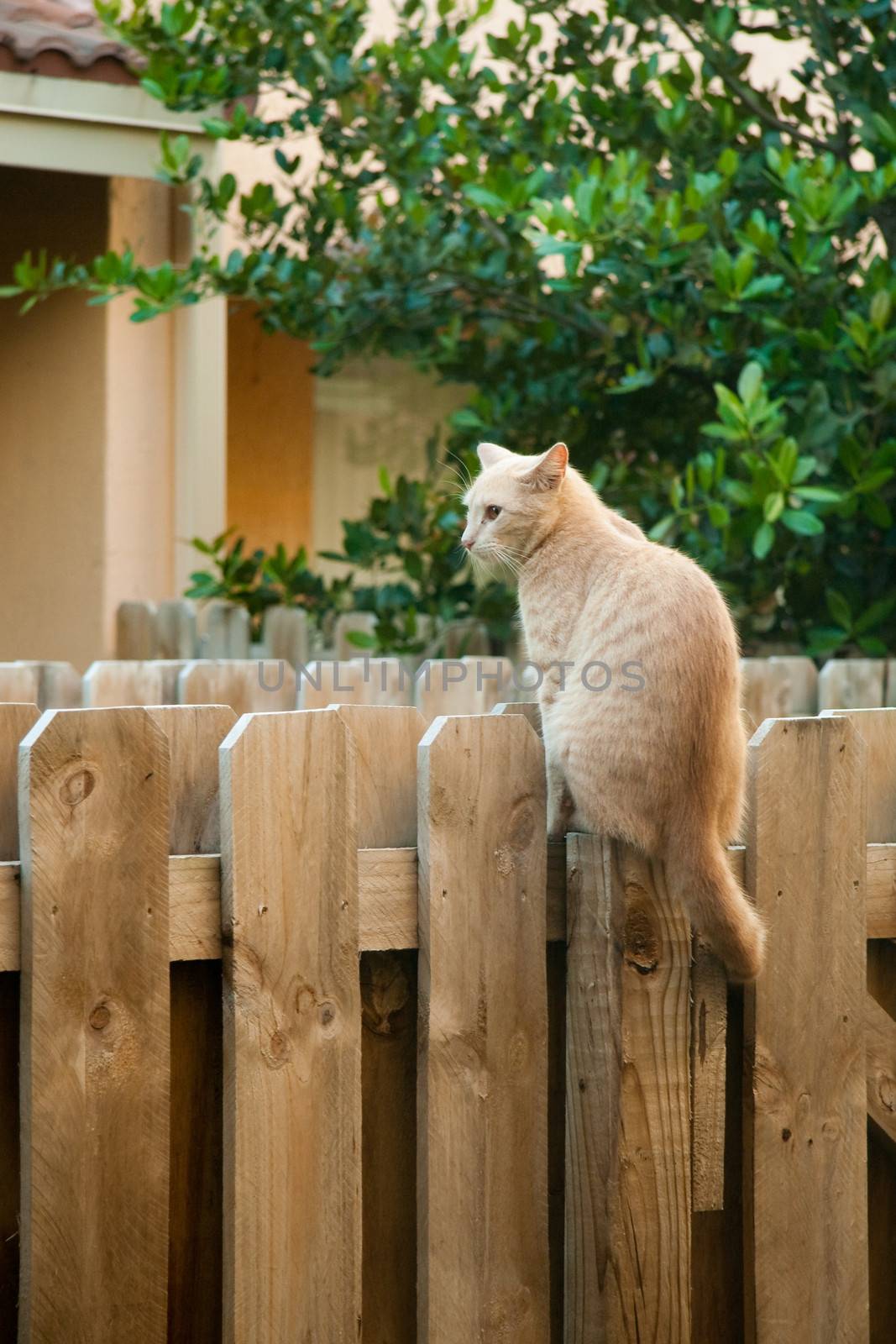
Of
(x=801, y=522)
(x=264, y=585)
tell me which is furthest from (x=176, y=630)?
(x=801, y=522)

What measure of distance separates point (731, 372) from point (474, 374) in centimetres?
118

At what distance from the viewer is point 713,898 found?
2.28m

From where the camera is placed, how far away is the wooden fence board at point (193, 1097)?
215 cm

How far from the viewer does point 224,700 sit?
3.92 meters

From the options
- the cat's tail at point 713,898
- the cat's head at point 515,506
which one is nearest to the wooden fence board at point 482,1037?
the cat's tail at point 713,898

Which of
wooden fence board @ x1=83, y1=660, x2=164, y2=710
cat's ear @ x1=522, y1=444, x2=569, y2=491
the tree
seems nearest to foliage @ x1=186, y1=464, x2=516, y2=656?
the tree

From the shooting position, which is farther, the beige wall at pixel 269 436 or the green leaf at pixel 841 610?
the beige wall at pixel 269 436

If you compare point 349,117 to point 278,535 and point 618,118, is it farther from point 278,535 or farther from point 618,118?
point 278,535

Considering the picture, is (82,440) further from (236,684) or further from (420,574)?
(236,684)

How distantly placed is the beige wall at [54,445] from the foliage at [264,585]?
2.19 feet

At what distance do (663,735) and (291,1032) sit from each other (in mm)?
754

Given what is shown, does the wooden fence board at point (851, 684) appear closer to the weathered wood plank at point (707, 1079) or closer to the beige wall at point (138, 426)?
the weathered wood plank at point (707, 1079)

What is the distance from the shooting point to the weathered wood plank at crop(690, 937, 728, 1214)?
95.0 inches

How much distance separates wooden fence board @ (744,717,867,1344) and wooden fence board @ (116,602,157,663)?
4242 millimetres
